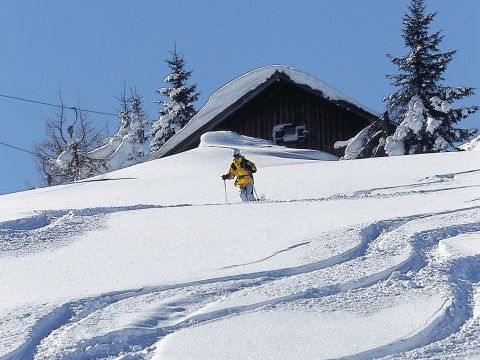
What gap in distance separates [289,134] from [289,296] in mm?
21660

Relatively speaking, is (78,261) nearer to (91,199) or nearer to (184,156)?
(91,199)

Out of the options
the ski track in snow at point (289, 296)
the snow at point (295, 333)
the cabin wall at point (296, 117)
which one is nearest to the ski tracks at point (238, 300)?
the ski track in snow at point (289, 296)

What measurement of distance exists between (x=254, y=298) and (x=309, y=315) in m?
0.60

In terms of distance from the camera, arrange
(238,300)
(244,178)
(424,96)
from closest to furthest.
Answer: (238,300) → (244,178) → (424,96)

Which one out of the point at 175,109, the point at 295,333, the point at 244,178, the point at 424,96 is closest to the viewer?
the point at 295,333

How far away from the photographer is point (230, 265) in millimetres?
7637

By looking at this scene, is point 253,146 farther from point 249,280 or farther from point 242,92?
point 249,280

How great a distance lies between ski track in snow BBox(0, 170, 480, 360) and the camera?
550cm

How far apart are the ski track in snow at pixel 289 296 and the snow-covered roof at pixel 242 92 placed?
675 inches

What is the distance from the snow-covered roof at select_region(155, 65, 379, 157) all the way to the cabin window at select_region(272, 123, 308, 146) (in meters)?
1.96

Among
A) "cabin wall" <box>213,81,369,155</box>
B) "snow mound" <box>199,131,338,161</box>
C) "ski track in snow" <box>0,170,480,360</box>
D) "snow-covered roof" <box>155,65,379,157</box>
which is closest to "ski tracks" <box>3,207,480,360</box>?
"ski track in snow" <box>0,170,480,360</box>

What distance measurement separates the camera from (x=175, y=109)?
3934 cm

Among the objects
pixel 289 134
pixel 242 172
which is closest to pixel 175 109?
pixel 289 134

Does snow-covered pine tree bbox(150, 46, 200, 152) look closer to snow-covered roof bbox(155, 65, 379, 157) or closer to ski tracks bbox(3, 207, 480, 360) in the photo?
snow-covered roof bbox(155, 65, 379, 157)
